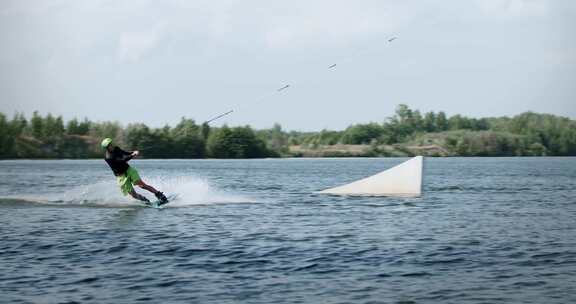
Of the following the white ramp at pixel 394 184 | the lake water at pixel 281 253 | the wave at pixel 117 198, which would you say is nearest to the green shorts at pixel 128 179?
the lake water at pixel 281 253

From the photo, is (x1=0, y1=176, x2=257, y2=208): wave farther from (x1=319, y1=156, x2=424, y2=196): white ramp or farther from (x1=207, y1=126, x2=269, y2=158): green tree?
(x1=207, y1=126, x2=269, y2=158): green tree

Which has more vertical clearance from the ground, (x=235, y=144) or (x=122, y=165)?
(x=235, y=144)

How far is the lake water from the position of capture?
46.9 feet

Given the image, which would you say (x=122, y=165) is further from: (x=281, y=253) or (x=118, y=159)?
(x=281, y=253)

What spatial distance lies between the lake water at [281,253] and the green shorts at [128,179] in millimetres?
945

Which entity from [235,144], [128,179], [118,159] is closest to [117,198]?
[128,179]

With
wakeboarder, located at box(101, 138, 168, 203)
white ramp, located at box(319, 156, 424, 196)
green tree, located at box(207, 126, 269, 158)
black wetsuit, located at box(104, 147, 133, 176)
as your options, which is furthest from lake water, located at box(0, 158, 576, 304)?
green tree, located at box(207, 126, 269, 158)

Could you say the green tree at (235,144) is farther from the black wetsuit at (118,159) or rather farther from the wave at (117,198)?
the black wetsuit at (118,159)

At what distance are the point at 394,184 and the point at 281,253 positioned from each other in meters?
19.2

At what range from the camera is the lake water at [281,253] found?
14.3 meters

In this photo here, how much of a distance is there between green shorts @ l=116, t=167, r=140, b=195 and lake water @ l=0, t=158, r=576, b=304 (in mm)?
945

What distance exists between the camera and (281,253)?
18.3 meters

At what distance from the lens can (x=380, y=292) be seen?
14.2 m

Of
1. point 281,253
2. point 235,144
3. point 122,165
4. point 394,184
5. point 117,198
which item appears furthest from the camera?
point 235,144
